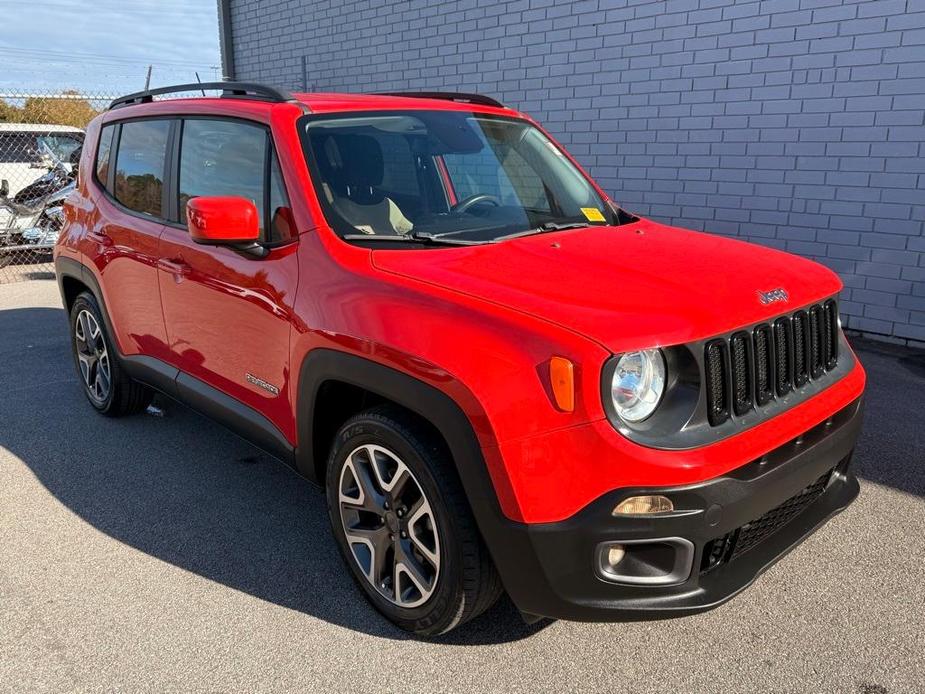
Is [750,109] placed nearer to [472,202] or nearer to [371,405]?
[472,202]

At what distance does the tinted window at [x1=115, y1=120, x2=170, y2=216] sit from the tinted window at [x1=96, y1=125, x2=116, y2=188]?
16 centimetres

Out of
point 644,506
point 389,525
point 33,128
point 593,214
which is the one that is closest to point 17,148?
point 33,128

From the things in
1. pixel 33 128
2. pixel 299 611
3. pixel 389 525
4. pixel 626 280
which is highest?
pixel 626 280

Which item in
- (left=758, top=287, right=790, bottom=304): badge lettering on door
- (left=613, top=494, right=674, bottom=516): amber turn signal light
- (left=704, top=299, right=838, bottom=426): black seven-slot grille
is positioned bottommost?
(left=613, top=494, right=674, bottom=516): amber turn signal light

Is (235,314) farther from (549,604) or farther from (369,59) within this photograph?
(369,59)

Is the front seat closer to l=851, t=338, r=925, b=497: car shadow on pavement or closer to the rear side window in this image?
the rear side window

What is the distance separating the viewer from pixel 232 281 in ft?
10.8

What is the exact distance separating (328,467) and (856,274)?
5257 millimetres

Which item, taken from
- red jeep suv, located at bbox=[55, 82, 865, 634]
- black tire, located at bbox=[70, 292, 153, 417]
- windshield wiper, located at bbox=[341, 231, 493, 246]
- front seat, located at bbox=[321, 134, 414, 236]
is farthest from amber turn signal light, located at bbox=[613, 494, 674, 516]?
black tire, located at bbox=[70, 292, 153, 417]

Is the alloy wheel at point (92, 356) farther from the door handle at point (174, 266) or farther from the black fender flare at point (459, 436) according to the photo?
the black fender flare at point (459, 436)

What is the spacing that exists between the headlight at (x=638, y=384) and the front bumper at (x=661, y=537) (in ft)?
0.75

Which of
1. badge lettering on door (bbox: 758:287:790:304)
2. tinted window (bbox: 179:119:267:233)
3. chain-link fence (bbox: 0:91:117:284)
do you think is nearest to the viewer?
badge lettering on door (bbox: 758:287:790:304)

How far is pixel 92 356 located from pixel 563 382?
384cm

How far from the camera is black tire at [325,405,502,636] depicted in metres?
2.40
